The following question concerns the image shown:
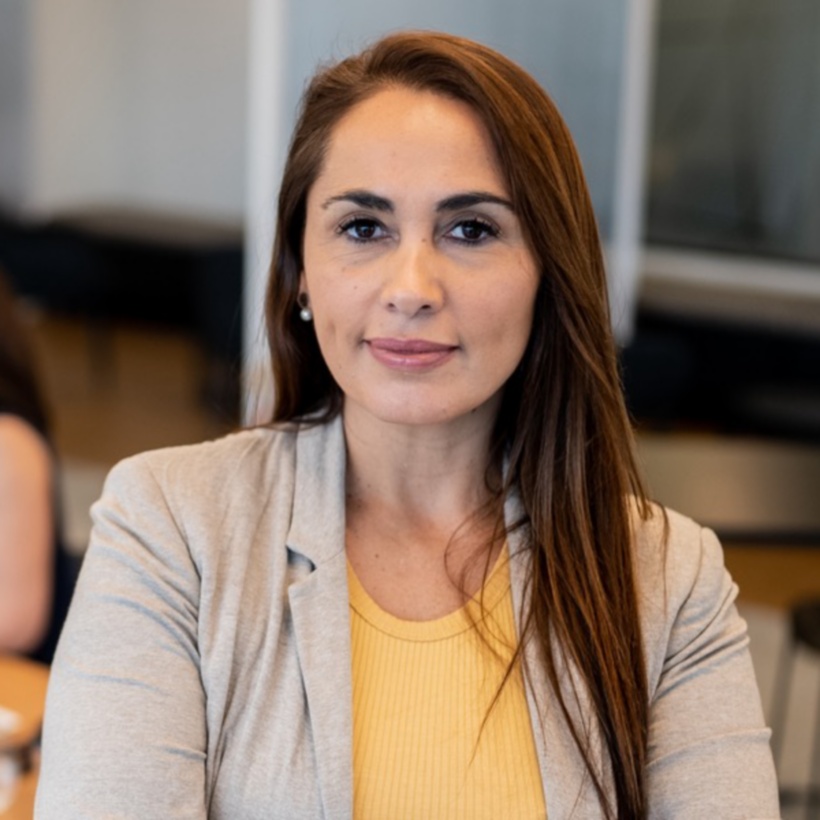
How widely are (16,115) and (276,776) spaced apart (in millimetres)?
8829

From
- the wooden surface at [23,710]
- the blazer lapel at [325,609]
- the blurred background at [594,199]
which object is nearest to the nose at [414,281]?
the blazer lapel at [325,609]

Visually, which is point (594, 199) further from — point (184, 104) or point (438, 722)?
point (438, 722)

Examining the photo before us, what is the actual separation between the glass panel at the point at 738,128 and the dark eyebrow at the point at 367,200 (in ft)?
20.4

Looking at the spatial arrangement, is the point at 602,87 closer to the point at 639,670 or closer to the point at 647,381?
the point at 647,381

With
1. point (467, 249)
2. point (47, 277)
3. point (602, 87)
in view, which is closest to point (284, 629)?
point (467, 249)

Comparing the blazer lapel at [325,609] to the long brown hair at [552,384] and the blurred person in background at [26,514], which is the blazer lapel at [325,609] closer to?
the long brown hair at [552,384]

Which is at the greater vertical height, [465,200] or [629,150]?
[465,200]

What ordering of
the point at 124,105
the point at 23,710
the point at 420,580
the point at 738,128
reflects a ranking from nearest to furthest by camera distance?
the point at 420,580 < the point at 23,710 < the point at 738,128 < the point at 124,105

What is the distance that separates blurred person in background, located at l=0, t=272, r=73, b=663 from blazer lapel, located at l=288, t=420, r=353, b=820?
37.4 inches

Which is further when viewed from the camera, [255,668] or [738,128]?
[738,128]

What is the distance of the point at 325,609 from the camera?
1632 millimetres

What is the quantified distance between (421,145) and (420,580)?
1.58 feet

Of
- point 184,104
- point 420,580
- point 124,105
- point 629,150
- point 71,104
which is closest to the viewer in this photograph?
point 420,580

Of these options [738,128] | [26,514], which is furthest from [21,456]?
[738,128]
